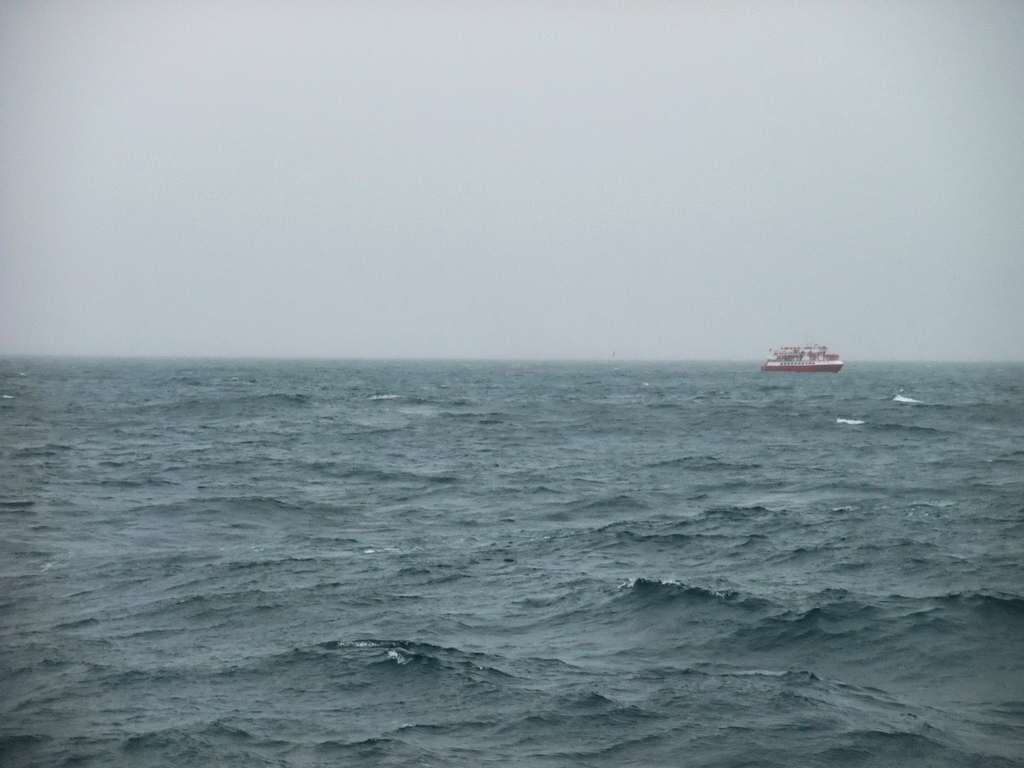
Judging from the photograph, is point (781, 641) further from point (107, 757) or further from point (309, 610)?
point (107, 757)

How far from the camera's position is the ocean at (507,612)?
43.8 ft

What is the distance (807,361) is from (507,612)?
155m

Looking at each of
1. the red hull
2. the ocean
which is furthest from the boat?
the ocean

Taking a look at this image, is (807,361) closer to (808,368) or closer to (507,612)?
(808,368)

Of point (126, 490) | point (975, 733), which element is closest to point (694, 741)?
point (975, 733)

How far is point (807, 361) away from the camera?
6516 inches

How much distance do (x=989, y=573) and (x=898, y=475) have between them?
1850 centimetres

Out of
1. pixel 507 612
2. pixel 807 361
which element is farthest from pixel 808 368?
pixel 507 612

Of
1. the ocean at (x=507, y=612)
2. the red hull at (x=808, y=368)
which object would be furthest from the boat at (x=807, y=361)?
the ocean at (x=507, y=612)

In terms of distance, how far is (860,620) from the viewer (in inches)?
728

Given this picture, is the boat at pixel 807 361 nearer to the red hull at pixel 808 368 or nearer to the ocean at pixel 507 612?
the red hull at pixel 808 368

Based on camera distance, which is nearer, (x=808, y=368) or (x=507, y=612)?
(x=507, y=612)

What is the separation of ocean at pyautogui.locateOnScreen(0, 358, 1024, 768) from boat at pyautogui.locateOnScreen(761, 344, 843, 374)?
409 ft

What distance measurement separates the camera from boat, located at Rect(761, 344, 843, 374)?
538 feet
